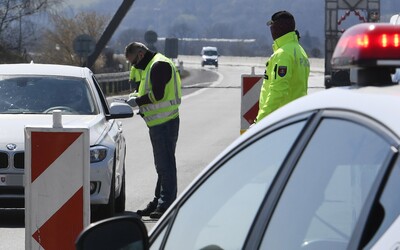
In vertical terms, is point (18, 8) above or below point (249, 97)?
above

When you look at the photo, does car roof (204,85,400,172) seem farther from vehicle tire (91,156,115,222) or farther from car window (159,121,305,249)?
Answer: vehicle tire (91,156,115,222)

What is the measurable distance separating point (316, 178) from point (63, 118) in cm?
879

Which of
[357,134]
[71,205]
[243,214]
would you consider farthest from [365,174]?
[71,205]

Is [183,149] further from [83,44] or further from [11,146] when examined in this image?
[83,44]

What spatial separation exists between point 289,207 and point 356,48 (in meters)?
0.43

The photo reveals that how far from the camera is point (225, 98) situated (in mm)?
45781

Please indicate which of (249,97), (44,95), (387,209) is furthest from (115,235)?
(249,97)

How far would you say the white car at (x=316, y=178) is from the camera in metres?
2.81

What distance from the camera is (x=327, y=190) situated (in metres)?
3.12

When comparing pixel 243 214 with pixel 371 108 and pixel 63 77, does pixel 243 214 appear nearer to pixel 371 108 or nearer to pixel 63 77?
pixel 371 108

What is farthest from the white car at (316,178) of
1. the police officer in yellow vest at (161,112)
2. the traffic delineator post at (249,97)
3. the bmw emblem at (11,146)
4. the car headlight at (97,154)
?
the traffic delineator post at (249,97)

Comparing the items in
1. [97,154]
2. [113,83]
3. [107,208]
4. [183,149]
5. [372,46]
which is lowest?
[113,83]

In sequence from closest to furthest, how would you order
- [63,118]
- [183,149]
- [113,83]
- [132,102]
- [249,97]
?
[63,118] < [132,102] < [249,97] < [183,149] < [113,83]

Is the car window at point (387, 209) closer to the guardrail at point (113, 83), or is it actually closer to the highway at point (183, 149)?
the highway at point (183, 149)
